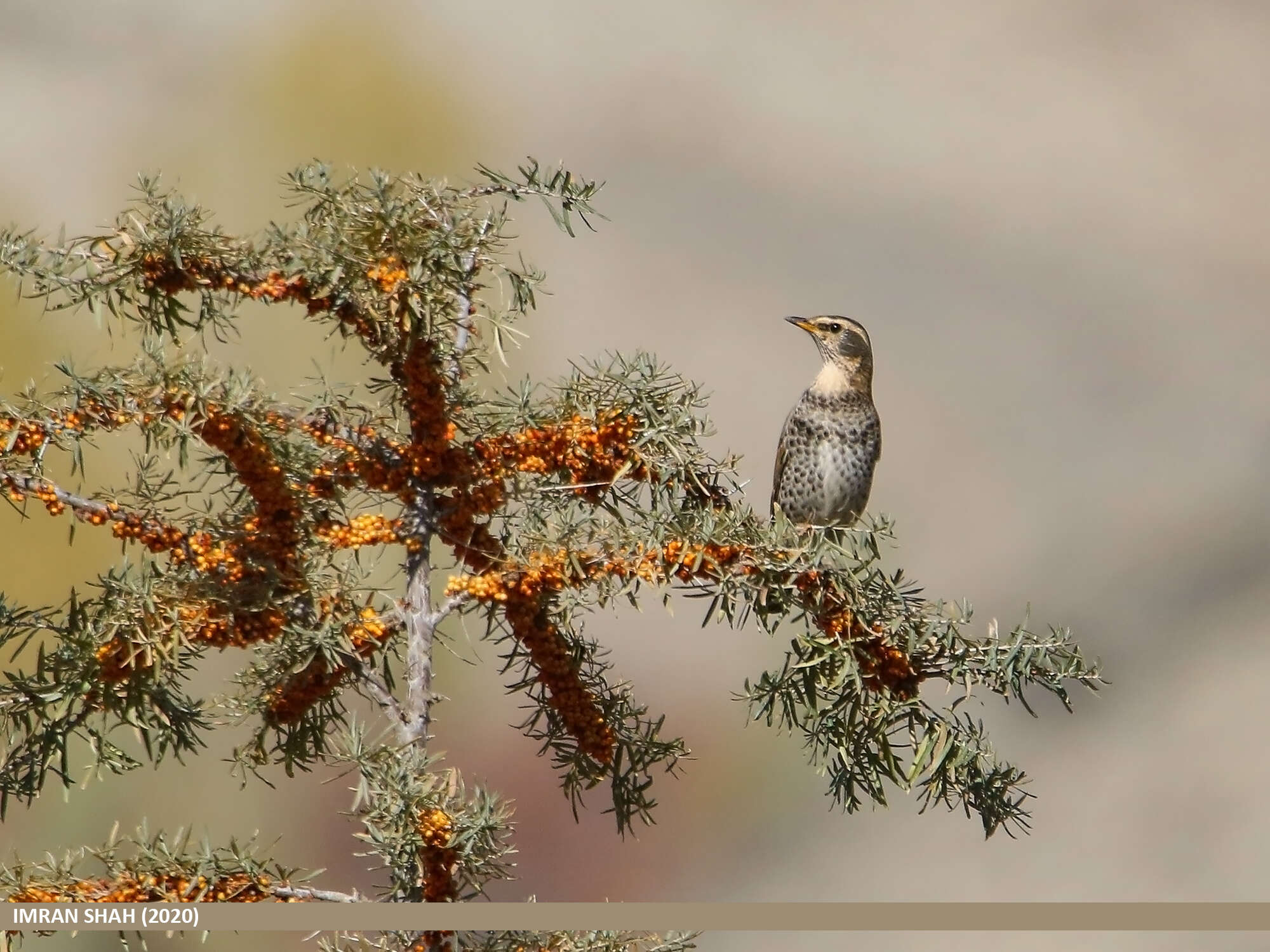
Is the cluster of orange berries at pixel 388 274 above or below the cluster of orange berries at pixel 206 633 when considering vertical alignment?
above

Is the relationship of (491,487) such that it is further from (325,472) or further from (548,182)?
(548,182)

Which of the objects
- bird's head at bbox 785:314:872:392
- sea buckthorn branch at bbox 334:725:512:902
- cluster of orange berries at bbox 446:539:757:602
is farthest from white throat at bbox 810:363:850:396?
sea buckthorn branch at bbox 334:725:512:902

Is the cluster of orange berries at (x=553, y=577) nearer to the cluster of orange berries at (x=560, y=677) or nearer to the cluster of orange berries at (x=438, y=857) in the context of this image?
the cluster of orange berries at (x=560, y=677)

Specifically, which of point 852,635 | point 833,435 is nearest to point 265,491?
point 852,635

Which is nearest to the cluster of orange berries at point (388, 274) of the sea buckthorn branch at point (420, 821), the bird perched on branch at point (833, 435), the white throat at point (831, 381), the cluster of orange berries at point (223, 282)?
the cluster of orange berries at point (223, 282)

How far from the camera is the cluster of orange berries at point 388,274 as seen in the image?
119 cm

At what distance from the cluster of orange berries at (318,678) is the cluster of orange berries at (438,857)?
0.57 ft

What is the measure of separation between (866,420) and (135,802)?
13.0ft

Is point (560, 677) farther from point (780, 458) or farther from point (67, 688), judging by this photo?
point (780, 458)

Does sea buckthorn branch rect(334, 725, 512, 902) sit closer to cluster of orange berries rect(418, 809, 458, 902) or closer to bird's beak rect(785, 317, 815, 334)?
cluster of orange berries rect(418, 809, 458, 902)

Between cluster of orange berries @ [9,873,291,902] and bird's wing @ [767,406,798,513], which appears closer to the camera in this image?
cluster of orange berries @ [9,873,291,902]

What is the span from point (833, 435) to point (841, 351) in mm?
167

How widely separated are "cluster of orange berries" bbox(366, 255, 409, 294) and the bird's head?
56.3 inches

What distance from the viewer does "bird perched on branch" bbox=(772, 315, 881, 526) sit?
8.26 ft
